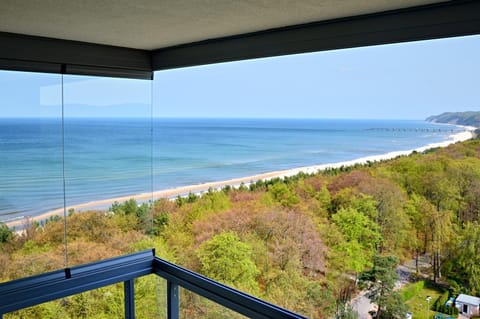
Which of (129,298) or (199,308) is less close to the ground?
(129,298)

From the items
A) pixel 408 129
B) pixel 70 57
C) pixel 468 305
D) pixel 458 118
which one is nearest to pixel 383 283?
pixel 468 305

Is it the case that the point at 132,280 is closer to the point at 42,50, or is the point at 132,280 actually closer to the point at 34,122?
the point at 34,122

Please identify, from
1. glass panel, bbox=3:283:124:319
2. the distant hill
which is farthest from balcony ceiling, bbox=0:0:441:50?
glass panel, bbox=3:283:124:319

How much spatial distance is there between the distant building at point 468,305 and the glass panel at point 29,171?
126 inches

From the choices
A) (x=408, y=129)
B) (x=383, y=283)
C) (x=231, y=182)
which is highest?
(x=408, y=129)

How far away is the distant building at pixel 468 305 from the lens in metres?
2.76

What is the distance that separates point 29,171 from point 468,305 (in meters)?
3.50

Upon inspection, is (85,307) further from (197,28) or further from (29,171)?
(197,28)

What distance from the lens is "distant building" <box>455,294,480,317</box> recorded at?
9.05 feet

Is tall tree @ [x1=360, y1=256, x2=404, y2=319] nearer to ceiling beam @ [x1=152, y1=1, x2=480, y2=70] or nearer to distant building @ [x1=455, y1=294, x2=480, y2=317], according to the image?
distant building @ [x1=455, y1=294, x2=480, y2=317]

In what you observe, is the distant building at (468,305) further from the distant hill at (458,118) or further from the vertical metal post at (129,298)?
the vertical metal post at (129,298)

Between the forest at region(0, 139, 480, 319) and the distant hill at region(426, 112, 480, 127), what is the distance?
0.14m

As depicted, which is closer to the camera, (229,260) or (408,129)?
(408,129)

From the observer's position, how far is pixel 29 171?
10.6ft
